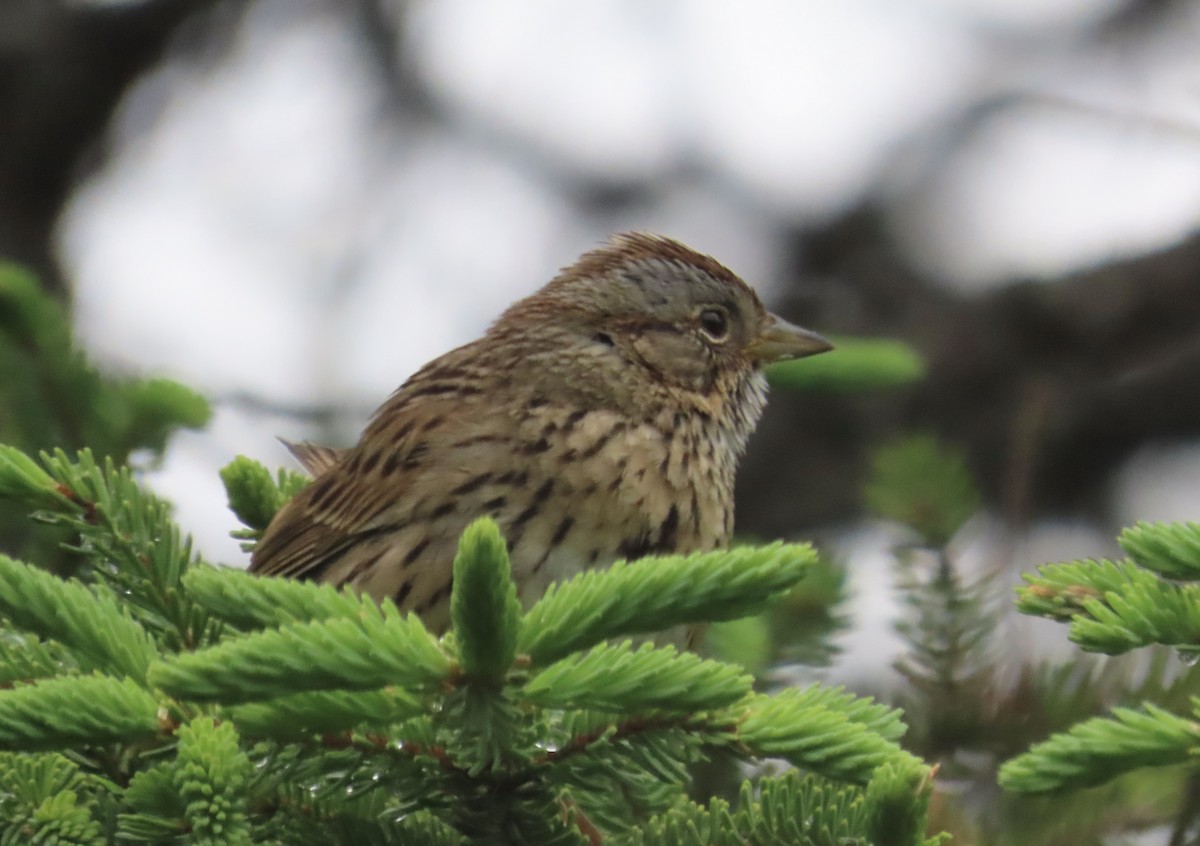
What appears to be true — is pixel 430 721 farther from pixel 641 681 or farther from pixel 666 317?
pixel 666 317

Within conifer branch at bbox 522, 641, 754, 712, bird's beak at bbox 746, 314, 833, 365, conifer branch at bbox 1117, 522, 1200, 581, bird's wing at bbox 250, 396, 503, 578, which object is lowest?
conifer branch at bbox 522, 641, 754, 712

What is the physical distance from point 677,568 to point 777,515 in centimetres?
425

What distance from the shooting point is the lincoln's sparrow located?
10.7 feet

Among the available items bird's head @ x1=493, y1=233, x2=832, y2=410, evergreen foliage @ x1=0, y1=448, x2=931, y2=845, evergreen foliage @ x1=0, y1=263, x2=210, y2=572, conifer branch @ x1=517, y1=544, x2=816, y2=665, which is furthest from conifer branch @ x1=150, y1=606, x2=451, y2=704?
bird's head @ x1=493, y1=233, x2=832, y2=410

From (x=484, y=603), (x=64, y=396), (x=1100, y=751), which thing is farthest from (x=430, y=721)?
(x=64, y=396)

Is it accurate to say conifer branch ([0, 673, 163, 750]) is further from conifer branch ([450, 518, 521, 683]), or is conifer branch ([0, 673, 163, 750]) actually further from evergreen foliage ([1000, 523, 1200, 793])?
evergreen foliage ([1000, 523, 1200, 793])

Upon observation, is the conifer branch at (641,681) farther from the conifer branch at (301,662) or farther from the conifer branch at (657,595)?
the conifer branch at (301,662)

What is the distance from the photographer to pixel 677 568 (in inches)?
69.6

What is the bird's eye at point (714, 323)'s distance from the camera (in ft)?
13.6

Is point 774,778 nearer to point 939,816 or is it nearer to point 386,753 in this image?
point 386,753

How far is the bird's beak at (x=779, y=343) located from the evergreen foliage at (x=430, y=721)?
1.99m

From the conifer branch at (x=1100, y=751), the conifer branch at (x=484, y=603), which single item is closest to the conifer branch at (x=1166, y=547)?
the conifer branch at (x=1100, y=751)

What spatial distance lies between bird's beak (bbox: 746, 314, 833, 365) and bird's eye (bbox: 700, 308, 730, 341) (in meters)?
0.07

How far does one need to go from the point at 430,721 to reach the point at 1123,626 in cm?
82
